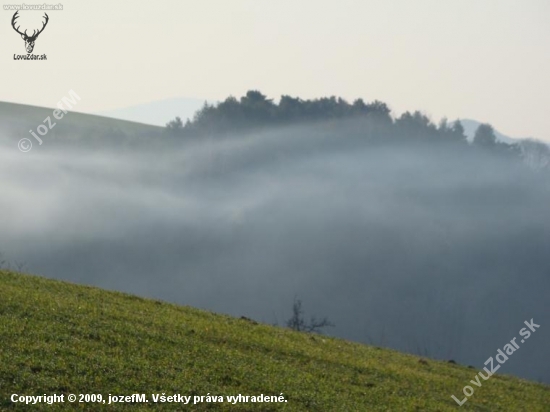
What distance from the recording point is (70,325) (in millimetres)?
16250

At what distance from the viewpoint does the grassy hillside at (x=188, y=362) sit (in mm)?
13773

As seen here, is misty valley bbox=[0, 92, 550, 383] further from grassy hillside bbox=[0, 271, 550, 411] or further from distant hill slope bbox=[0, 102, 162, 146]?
grassy hillside bbox=[0, 271, 550, 411]

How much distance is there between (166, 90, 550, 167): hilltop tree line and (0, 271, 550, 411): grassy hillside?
96.8 metres

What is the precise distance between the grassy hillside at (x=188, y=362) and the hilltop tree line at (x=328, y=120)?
96809mm

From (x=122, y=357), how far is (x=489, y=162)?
4554 inches

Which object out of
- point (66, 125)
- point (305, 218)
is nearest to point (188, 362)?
point (66, 125)

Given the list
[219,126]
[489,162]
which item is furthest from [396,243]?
[219,126]

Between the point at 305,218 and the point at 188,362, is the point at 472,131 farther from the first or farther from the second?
the point at 188,362

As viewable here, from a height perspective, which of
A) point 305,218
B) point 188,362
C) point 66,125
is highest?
point 66,125

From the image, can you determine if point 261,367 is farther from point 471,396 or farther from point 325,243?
point 325,243

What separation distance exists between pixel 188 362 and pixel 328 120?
114 m

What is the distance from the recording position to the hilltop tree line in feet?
388

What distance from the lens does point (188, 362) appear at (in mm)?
15891

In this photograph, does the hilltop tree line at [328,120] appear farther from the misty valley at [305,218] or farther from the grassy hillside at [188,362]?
the grassy hillside at [188,362]
